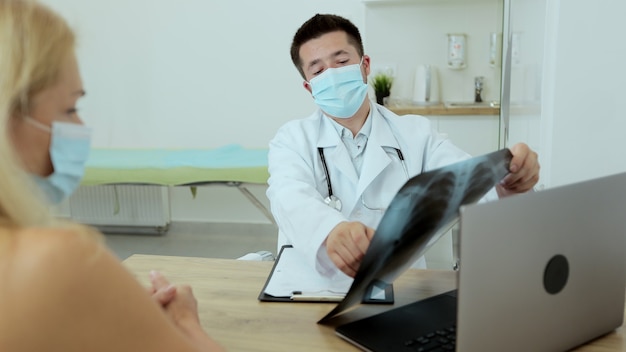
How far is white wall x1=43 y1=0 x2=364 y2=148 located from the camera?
3992 mm

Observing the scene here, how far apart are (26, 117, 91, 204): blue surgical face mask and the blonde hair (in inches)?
3.3

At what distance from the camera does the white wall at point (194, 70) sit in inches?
157

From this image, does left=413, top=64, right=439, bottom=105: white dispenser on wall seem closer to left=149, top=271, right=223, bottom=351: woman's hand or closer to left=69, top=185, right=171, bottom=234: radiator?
left=69, top=185, right=171, bottom=234: radiator

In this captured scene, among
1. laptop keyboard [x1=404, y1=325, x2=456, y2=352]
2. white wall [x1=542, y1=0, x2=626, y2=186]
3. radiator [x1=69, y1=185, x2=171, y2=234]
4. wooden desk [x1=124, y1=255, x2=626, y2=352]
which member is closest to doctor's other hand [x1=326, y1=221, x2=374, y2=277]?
wooden desk [x1=124, y1=255, x2=626, y2=352]

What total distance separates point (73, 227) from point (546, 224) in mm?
618

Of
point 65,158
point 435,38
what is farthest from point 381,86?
point 65,158

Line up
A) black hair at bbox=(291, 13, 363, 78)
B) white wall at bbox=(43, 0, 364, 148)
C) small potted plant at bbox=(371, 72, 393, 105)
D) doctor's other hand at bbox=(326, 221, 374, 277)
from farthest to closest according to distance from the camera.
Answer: white wall at bbox=(43, 0, 364, 148)
small potted plant at bbox=(371, 72, 393, 105)
black hair at bbox=(291, 13, 363, 78)
doctor's other hand at bbox=(326, 221, 374, 277)

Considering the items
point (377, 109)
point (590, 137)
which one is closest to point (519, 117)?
point (590, 137)

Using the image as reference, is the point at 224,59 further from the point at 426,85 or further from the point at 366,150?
the point at 366,150

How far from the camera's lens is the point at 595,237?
A: 88 cm

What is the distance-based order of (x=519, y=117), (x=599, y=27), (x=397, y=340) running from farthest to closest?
(x=519, y=117) → (x=599, y=27) → (x=397, y=340)

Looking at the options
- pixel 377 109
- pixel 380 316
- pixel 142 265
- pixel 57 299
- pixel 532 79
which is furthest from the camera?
pixel 532 79

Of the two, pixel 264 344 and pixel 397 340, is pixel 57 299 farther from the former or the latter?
pixel 397 340

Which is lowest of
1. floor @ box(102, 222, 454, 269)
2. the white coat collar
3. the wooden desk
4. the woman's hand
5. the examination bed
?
floor @ box(102, 222, 454, 269)
